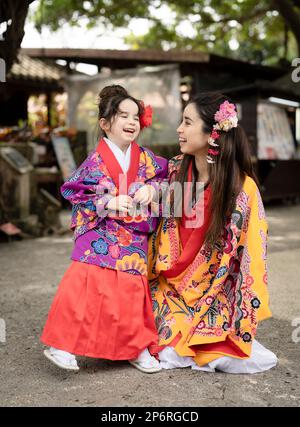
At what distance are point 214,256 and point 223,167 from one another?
1.59ft

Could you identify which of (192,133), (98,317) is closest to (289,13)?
(192,133)

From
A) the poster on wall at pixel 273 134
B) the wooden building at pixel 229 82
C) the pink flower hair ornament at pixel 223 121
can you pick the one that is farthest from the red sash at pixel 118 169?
the poster on wall at pixel 273 134

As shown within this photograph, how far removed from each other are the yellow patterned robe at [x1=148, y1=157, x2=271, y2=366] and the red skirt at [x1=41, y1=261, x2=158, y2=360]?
0.20m

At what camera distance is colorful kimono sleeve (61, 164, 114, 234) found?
118 inches

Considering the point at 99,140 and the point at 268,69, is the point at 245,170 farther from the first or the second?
the point at 268,69

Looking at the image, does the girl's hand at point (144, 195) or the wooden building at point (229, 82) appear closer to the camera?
the girl's hand at point (144, 195)

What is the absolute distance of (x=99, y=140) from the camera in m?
3.25

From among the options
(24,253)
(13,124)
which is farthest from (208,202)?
(13,124)

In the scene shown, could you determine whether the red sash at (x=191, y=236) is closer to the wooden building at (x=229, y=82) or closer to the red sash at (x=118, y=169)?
the red sash at (x=118, y=169)

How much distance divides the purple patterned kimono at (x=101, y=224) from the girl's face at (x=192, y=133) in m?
0.32

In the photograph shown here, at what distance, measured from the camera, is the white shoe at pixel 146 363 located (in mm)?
2908

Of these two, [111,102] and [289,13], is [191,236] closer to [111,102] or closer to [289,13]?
[111,102]

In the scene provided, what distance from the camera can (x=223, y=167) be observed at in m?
3.04

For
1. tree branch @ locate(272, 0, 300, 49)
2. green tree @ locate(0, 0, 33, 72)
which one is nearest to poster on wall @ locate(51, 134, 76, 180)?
green tree @ locate(0, 0, 33, 72)
